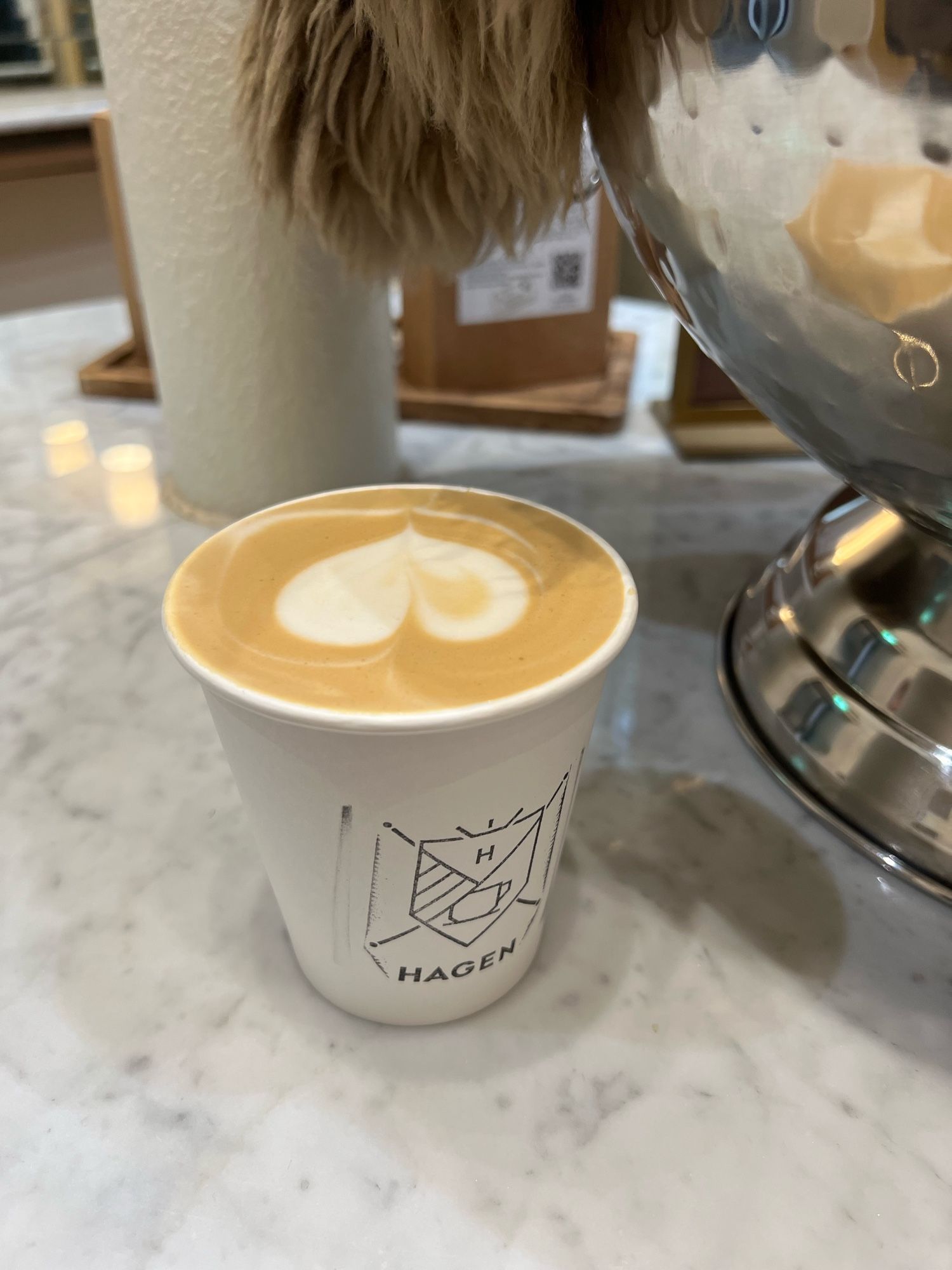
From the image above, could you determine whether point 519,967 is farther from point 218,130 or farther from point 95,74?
point 95,74

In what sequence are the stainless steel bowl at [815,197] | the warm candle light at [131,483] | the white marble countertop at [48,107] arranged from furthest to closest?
1. the white marble countertop at [48,107]
2. the warm candle light at [131,483]
3. the stainless steel bowl at [815,197]

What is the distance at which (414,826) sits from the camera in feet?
0.73

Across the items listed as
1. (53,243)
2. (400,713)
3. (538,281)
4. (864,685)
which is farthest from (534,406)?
(53,243)

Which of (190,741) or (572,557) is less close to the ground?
(572,557)

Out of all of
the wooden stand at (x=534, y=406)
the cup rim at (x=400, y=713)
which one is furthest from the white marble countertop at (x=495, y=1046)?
the wooden stand at (x=534, y=406)

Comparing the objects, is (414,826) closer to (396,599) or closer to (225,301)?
(396,599)

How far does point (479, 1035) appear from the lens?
0.89 ft

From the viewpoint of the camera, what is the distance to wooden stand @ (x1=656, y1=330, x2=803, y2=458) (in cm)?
57

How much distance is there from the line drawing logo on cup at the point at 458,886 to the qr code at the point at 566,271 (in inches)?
15.9

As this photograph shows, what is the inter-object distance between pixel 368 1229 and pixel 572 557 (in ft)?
0.59

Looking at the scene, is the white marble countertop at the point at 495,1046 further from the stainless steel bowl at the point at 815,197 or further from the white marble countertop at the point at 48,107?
the white marble countertop at the point at 48,107

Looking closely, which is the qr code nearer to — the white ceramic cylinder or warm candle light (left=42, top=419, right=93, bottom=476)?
the white ceramic cylinder

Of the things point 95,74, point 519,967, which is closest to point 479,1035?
point 519,967

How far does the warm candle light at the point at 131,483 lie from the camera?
53 cm
